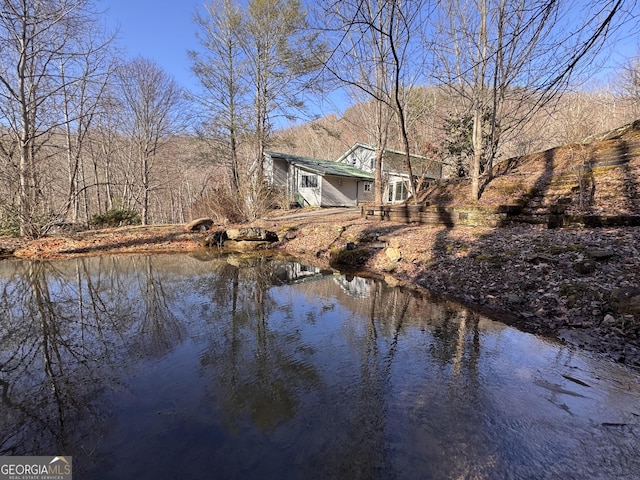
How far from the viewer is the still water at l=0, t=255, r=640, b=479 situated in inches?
75.8

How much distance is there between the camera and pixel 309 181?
22.8m

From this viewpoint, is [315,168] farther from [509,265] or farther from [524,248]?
[509,265]

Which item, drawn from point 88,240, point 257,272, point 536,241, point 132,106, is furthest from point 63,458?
point 132,106

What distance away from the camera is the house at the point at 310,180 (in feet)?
72.5

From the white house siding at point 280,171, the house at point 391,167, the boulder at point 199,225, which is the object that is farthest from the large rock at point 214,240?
the house at point 391,167

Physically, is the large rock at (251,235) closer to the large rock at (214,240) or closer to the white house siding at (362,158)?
the large rock at (214,240)

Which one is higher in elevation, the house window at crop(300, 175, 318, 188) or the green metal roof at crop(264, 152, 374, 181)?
the green metal roof at crop(264, 152, 374, 181)

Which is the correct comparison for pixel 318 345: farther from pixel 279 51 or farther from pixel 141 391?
pixel 279 51

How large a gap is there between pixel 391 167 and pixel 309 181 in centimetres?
688

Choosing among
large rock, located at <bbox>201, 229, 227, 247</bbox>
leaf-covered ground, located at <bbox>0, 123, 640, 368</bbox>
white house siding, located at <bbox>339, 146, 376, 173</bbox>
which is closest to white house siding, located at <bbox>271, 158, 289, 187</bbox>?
white house siding, located at <bbox>339, 146, 376, 173</bbox>

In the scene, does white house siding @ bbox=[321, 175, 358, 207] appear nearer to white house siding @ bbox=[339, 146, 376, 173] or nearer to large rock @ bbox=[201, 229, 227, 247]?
white house siding @ bbox=[339, 146, 376, 173]

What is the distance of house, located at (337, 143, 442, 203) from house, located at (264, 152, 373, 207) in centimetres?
215

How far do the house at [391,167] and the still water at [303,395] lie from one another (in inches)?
758

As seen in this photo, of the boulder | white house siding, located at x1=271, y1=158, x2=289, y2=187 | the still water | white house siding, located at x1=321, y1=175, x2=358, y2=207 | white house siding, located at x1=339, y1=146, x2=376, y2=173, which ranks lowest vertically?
the still water
